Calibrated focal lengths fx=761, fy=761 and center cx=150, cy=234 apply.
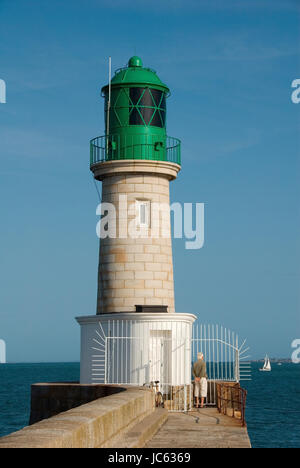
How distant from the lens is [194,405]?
21.4m

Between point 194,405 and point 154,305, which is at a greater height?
point 154,305

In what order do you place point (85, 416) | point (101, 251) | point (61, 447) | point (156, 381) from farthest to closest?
point (101, 251) < point (156, 381) < point (85, 416) < point (61, 447)

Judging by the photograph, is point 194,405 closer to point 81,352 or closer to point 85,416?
point 81,352

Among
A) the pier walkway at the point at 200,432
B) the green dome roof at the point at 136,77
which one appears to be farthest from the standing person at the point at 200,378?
the green dome roof at the point at 136,77

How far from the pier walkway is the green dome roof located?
37.7ft

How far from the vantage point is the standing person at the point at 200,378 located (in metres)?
20.8

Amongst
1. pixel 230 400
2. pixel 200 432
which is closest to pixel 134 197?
pixel 230 400

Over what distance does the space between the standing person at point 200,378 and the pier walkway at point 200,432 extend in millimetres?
1912

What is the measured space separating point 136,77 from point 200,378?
1038 cm

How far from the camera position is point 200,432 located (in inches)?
586

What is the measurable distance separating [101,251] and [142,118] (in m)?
4.63

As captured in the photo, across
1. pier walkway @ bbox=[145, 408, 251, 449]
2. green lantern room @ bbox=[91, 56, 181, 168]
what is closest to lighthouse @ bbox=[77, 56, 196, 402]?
green lantern room @ bbox=[91, 56, 181, 168]

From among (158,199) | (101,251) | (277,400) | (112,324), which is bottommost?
(277,400)
